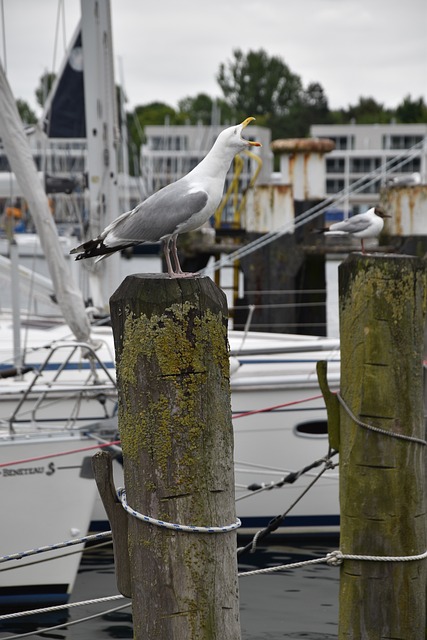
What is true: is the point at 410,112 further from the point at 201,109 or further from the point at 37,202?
the point at 37,202

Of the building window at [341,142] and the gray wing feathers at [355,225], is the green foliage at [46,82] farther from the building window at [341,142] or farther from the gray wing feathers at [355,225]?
the building window at [341,142]

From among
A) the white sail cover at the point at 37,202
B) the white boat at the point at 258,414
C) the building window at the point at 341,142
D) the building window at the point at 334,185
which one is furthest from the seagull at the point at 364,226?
the building window at the point at 334,185

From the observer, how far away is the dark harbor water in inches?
347

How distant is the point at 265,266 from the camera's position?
16.7m

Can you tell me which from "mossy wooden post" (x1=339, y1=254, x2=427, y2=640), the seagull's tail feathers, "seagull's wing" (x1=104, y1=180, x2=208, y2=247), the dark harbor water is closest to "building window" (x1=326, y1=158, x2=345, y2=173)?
the dark harbor water

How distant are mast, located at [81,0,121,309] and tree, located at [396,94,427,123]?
90.0 m

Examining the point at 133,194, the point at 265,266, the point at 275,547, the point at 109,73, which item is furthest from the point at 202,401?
the point at 133,194

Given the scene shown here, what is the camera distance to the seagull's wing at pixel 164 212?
4.88 meters

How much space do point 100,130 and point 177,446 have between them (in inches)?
384

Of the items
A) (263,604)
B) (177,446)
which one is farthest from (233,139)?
(263,604)

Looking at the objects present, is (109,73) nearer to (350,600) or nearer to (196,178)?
(196,178)

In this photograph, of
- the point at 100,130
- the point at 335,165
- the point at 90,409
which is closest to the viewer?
the point at 90,409

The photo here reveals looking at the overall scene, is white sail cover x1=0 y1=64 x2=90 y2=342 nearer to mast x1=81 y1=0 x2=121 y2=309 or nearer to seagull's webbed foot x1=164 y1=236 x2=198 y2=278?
mast x1=81 y1=0 x2=121 y2=309

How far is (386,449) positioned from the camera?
4.85 metres
